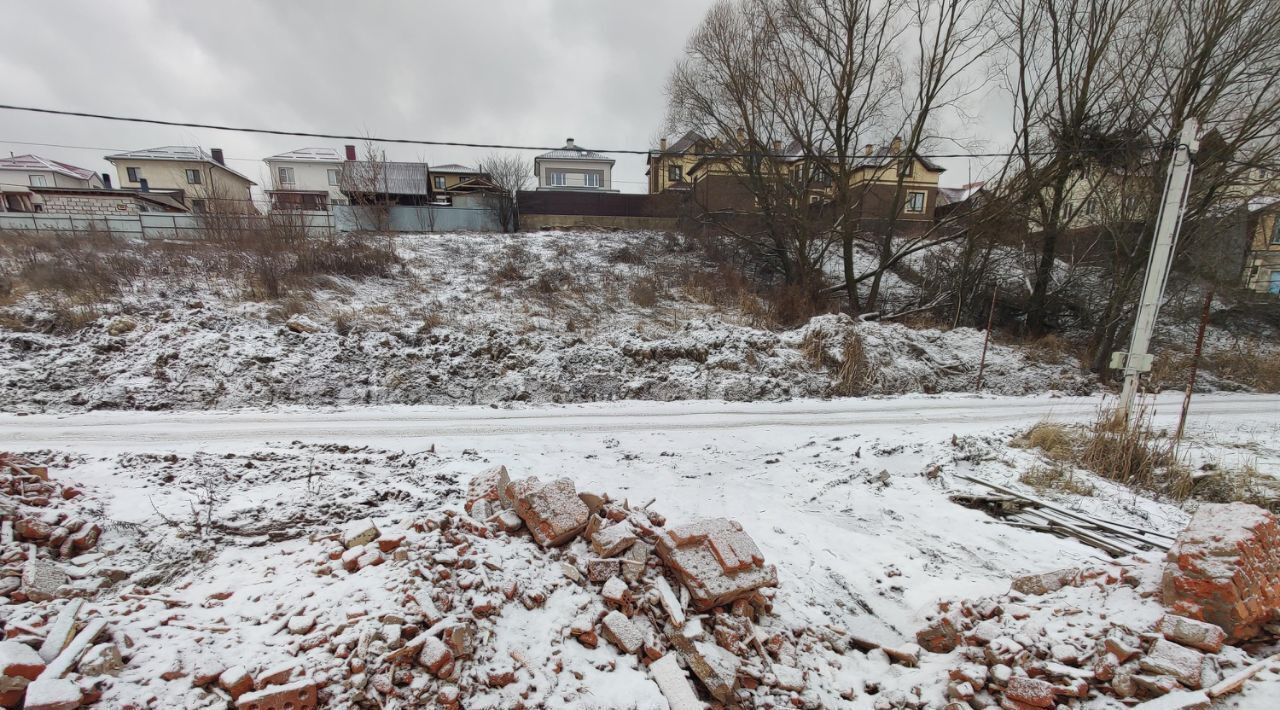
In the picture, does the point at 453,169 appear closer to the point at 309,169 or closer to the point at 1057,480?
the point at 309,169

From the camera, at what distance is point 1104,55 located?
13.5 metres

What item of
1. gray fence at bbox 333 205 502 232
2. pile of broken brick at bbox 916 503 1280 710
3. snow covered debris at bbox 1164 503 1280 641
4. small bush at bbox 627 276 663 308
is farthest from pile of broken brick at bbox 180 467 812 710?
gray fence at bbox 333 205 502 232

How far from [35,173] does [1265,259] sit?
86.5 meters

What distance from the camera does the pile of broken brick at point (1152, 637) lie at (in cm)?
262

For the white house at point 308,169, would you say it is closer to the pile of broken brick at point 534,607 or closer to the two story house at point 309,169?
the two story house at point 309,169

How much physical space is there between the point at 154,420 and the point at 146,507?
3976 millimetres

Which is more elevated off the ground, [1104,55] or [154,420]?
[1104,55]

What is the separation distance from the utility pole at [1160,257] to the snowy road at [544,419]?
6.22 ft

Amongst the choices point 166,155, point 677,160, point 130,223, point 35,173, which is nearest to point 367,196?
point 130,223

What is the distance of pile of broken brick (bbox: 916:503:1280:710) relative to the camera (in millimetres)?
2623

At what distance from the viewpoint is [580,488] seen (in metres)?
5.50

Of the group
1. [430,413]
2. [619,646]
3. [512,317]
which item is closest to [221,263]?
[512,317]

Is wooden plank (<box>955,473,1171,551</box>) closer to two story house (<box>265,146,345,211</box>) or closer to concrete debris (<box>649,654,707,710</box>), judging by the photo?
concrete debris (<box>649,654,707,710</box>)

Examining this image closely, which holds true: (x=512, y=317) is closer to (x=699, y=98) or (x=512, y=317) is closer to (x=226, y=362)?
(x=226, y=362)
